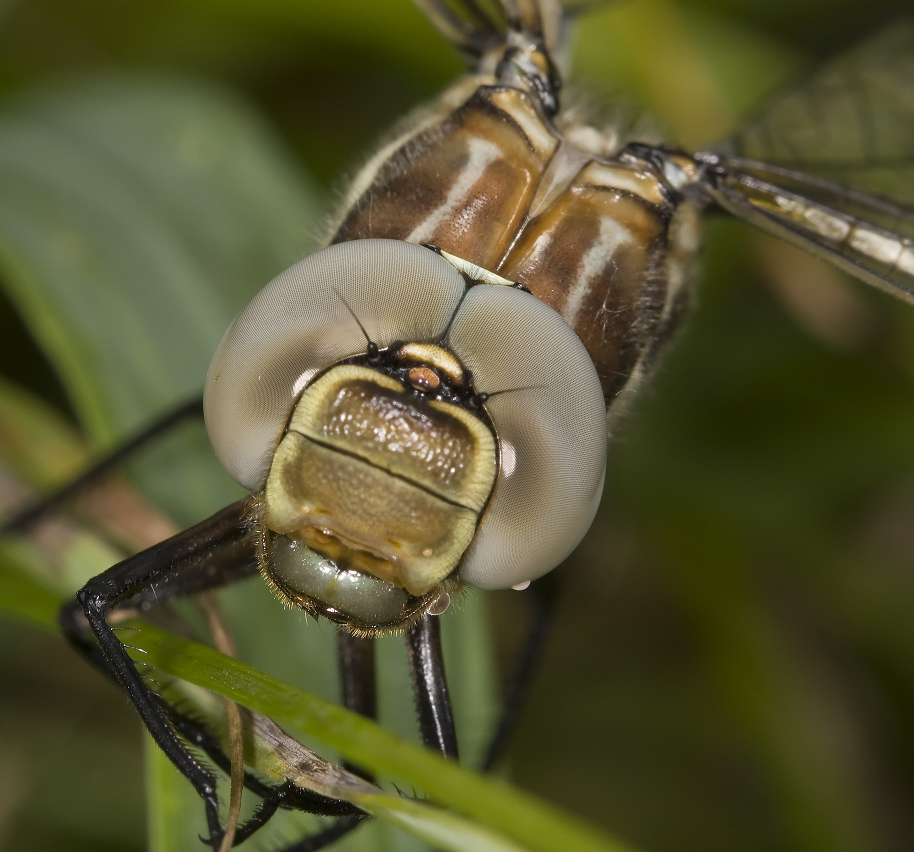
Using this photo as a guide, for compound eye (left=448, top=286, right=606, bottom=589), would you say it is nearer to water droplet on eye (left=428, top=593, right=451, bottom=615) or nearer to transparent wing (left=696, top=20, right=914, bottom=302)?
water droplet on eye (left=428, top=593, right=451, bottom=615)

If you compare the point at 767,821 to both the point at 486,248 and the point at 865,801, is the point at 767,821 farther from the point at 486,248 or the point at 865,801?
the point at 486,248

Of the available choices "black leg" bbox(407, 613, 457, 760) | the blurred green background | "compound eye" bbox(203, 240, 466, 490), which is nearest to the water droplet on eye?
"black leg" bbox(407, 613, 457, 760)

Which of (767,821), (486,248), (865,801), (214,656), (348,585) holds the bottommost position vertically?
(767,821)

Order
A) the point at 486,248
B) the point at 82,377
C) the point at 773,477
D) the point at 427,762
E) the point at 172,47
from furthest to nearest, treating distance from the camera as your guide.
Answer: the point at 172,47 < the point at 773,477 < the point at 82,377 < the point at 486,248 < the point at 427,762

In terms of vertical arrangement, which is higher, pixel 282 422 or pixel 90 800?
pixel 282 422

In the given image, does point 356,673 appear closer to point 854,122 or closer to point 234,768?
point 234,768

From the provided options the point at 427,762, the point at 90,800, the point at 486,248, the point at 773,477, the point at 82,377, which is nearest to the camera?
the point at 427,762

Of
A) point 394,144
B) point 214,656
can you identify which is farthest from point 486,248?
point 214,656

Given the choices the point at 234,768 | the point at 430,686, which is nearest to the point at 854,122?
the point at 430,686
